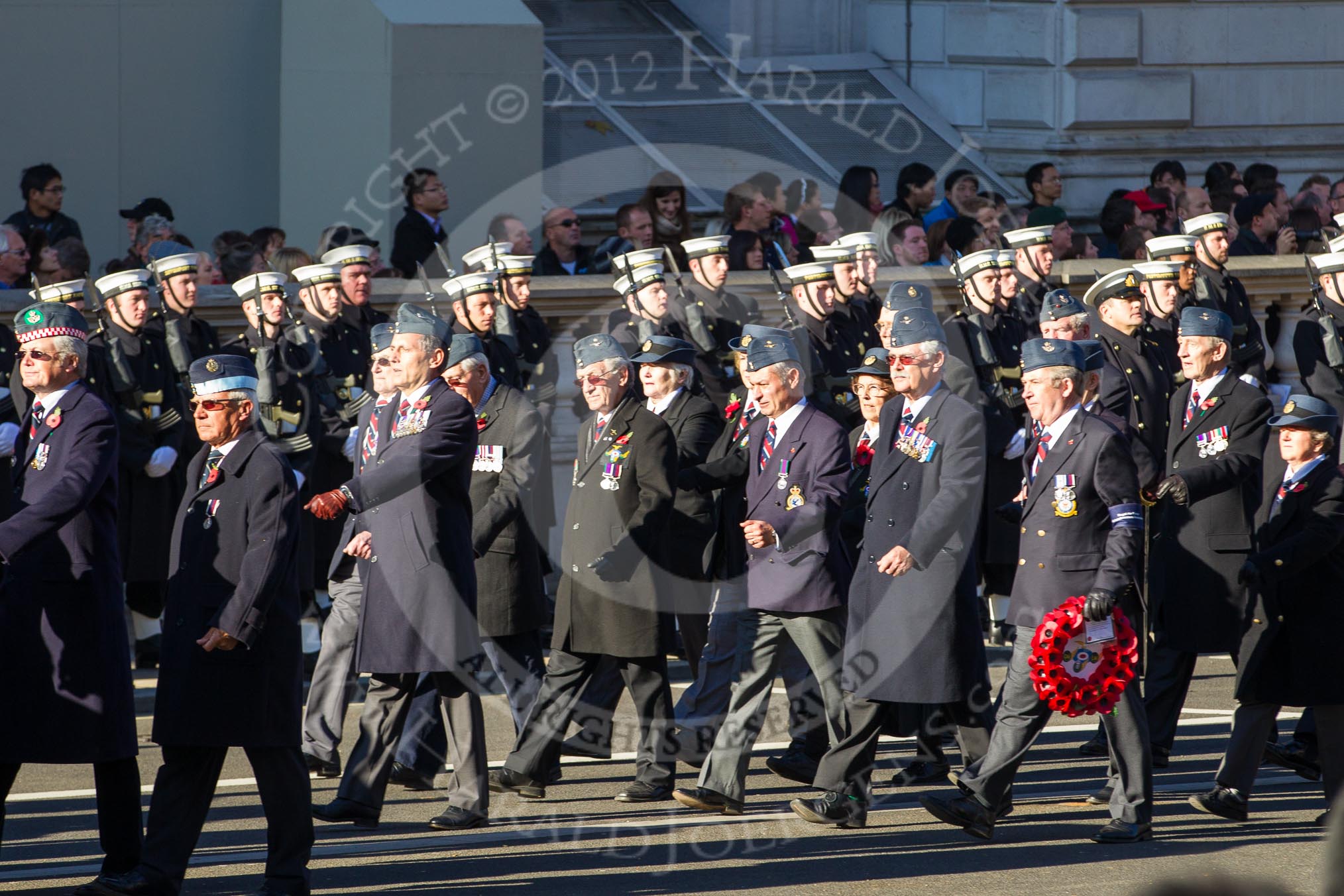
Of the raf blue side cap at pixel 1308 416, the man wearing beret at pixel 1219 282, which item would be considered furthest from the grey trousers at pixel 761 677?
the man wearing beret at pixel 1219 282

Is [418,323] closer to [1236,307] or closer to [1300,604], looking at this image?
[1300,604]

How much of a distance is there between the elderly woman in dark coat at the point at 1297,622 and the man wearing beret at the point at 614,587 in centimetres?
207

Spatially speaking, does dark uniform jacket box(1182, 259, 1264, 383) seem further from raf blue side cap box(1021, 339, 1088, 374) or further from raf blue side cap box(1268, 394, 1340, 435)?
raf blue side cap box(1021, 339, 1088, 374)

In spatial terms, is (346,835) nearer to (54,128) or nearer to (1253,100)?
(54,128)

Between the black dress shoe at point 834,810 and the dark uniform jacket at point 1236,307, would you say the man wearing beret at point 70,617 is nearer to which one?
the black dress shoe at point 834,810

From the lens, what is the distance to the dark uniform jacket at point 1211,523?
8852 mm

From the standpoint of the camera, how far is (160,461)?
1102 centimetres

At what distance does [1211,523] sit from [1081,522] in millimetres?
1602

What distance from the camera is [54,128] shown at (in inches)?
621

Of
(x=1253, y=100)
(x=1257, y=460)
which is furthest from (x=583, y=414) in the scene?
(x=1253, y=100)

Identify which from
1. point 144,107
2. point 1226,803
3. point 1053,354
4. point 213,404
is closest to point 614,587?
point 1053,354

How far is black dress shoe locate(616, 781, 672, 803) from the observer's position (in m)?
8.50

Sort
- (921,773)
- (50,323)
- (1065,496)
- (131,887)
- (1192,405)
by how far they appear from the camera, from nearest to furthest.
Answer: (131,887) → (50,323) → (1065,496) → (921,773) → (1192,405)

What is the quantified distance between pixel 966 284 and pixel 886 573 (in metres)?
5.00
